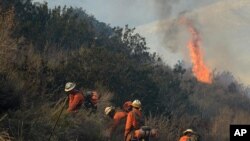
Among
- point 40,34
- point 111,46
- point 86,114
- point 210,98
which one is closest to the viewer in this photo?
point 86,114

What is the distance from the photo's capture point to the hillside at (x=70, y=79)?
476 inches

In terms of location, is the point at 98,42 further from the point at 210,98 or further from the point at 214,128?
the point at 210,98

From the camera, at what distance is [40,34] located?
20109 mm

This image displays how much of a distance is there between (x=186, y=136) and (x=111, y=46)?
498 inches

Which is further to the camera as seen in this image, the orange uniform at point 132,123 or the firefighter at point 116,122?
the firefighter at point 116,122

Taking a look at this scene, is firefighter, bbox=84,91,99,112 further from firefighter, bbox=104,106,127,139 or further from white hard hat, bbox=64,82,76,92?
white hard hat, bbox=64,82,76,92

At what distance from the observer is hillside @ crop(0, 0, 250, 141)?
1209 cm

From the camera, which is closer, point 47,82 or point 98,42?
point 47,82

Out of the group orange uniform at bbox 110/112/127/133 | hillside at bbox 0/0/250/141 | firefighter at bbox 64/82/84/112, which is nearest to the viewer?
hillside at bbox 0/0/250/141

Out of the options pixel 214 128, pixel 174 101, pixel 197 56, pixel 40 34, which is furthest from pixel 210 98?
pixel 40 34

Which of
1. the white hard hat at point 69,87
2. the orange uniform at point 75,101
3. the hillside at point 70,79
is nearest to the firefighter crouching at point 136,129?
the hillside at point 70,79

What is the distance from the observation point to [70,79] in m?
16.2

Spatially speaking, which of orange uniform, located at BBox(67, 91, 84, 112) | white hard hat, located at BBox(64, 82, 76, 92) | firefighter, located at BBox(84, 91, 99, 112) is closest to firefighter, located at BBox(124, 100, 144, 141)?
orange uniform, located at BBox(67, 91, 84, 112)

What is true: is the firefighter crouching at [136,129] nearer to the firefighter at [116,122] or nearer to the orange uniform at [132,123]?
the orange uniform at [132,123]
